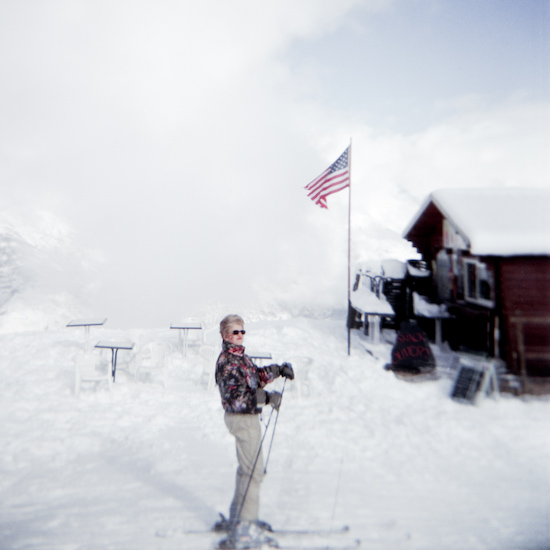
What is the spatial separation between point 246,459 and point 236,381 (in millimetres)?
624

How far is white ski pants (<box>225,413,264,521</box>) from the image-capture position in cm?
270

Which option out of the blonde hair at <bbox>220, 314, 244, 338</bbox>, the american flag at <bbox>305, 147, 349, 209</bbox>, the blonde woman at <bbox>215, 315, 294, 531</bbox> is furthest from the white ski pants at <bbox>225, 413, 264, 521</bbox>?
the american flag at <bbox>305, 147, 349, 209</bbox>

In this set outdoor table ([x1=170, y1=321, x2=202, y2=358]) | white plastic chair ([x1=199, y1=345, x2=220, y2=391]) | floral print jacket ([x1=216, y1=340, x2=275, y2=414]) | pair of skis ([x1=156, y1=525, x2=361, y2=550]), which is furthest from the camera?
outdoor table ([x1=170, y1=321, x2=202, y2=358])

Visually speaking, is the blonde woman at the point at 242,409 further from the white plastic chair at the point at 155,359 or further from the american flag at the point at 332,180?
the american flag at the point at 332,180

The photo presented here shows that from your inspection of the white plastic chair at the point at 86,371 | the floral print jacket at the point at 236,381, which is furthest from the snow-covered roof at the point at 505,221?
the white plastic chair at the point at 86,371

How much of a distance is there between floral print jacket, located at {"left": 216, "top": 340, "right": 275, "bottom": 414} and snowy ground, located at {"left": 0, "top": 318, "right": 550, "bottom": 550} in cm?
121

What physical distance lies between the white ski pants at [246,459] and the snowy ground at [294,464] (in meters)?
0.45

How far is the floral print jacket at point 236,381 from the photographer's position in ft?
8.72

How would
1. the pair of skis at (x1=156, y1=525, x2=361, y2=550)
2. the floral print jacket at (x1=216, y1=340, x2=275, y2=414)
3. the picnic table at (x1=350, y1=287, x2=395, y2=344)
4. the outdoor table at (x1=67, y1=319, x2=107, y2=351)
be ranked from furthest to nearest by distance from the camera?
the picnic table at (x1=350, y1=287, x2=395, y2=344) < the outdoor table at (x1=67, y1=319, x2=107, y2=351) < the pair of skis at (x1=156, y1=525, x2=361, y2=550) < the floral print jacket at (x1=216, y1=340, x2=275, y2=414)

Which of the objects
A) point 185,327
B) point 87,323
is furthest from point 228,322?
point 87,323

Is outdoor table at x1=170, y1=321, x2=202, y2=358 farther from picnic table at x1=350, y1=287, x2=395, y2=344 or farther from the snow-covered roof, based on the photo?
the snow-covered roof

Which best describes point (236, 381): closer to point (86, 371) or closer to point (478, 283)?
point (86, 371)

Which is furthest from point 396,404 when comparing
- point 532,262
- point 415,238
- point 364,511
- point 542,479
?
point 415,238

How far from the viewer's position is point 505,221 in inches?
248
